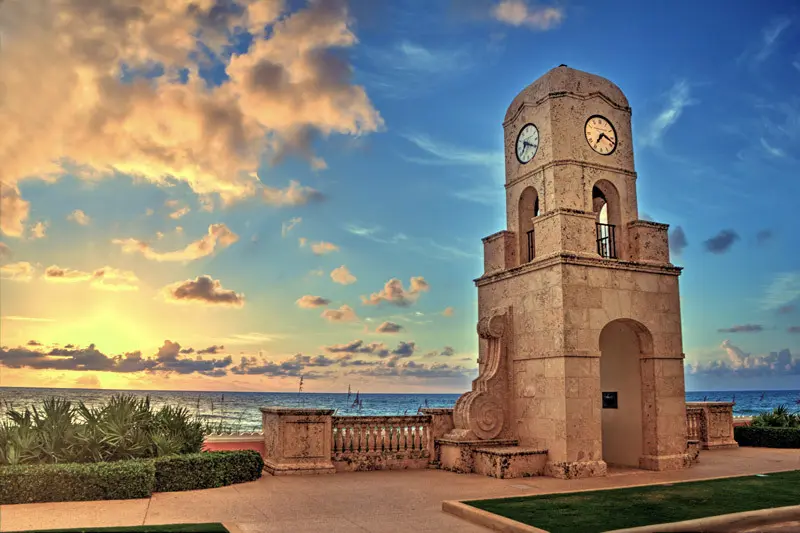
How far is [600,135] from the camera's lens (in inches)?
633

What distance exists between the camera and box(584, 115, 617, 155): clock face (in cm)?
1591

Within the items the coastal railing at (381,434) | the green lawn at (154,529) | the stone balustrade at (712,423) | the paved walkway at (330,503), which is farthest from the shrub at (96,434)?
the stone balustrade at (712,423)

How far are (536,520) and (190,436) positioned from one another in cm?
678

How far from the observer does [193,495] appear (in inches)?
429

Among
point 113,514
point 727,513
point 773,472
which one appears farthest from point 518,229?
point 113,514

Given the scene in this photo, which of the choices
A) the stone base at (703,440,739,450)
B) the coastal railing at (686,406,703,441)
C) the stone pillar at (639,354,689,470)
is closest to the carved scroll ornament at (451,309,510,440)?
the stone pillar at (639,354,689,470)

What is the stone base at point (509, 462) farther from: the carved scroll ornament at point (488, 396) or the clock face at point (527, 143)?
the clock face at point (527, 143)

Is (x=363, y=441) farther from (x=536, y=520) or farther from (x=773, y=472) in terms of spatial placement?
(x=773, y=472)

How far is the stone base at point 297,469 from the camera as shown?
13516 millimetres

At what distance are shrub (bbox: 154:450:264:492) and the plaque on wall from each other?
28.2ft

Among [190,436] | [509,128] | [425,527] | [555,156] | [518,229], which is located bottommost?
[425,527]

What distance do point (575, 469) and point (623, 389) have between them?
3.23 metres

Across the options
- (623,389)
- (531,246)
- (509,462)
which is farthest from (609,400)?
(531,246)

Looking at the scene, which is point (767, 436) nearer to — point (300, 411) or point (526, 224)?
point (526, 224)
